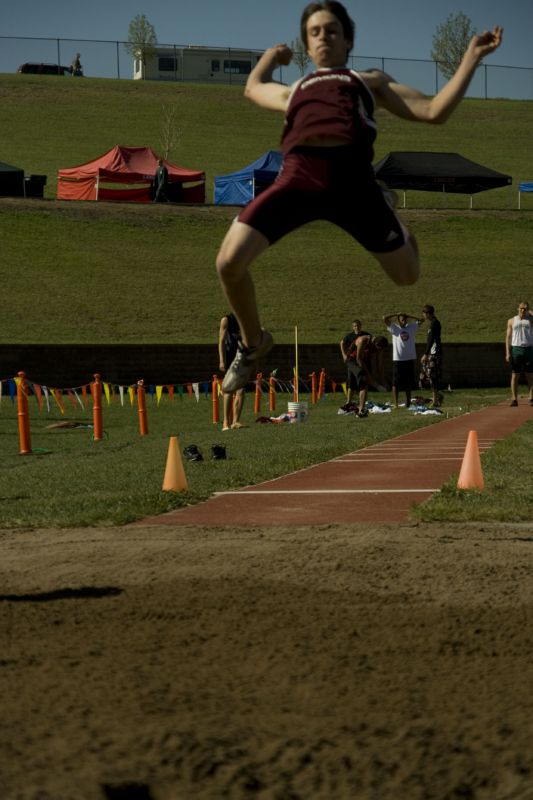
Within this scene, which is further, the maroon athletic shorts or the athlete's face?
the athlete's face

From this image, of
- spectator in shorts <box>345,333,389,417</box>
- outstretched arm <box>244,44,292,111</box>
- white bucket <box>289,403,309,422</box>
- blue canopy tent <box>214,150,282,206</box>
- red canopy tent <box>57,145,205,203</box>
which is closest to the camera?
outstretched arm <box>244,44,292,111</box>

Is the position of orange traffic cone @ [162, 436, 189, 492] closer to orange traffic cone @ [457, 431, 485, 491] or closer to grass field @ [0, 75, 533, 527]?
grass field @ [0, 75, 533, 527]

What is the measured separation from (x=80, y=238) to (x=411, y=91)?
42295mm

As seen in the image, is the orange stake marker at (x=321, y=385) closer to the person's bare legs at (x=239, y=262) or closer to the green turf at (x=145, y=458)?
the green turf at (x=145, y=458)

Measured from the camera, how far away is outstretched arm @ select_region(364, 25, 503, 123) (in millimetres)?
5832

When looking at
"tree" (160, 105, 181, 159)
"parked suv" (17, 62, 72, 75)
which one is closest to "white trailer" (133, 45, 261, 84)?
"parked suv" (17, 62, 72, 75)

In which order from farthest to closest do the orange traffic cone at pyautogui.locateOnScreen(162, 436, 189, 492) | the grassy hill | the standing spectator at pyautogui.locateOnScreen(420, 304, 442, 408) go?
the grassy hill
the standing spectator at pyautogui.locateOnScreen(420, 304, 442, 408)
the orange traffic cone at pyautogui.locateOnScreen(162, 436, 189, 492)

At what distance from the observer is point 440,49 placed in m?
103

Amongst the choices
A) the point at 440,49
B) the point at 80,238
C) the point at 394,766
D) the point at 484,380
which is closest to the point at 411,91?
the point at 394,766

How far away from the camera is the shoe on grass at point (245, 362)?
6555 mm

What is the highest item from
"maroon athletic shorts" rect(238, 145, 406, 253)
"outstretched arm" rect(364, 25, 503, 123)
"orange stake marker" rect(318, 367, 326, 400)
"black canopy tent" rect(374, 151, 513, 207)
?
"black canopy tent" rect(374, 151, 513, 207)

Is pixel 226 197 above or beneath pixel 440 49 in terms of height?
beneath

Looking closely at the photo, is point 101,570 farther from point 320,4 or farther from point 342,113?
point 320,4

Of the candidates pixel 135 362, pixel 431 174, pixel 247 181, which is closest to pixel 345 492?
pixel 135 362
